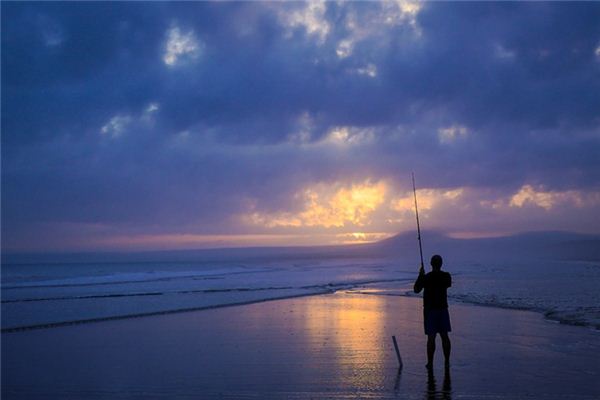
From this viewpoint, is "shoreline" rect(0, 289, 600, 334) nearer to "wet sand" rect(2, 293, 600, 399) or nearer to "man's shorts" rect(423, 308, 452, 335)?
"wet sand" rect(2, 293, 600, 399)

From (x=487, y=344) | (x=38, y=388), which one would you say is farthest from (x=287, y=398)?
(x=487, y=344)

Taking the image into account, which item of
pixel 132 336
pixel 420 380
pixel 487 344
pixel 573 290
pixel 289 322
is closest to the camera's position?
pixel 420 380

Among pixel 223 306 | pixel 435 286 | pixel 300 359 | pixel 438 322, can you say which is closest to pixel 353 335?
pixel 300 359

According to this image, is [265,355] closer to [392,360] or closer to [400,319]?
[392,360]

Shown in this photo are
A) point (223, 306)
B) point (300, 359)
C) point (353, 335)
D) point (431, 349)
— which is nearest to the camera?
point (431, 349)

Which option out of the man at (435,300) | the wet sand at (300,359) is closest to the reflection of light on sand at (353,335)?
the wet sand at (300,359)

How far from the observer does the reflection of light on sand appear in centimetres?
779

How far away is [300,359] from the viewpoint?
354 inches

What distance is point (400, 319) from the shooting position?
1398cm

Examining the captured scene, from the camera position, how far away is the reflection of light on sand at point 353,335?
779 cm

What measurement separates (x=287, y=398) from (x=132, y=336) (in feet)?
23.6

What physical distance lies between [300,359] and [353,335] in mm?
2770

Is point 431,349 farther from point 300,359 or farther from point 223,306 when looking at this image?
point 223,306

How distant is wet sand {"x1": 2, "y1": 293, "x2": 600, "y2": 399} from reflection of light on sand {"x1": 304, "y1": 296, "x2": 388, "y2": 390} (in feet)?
0.10
